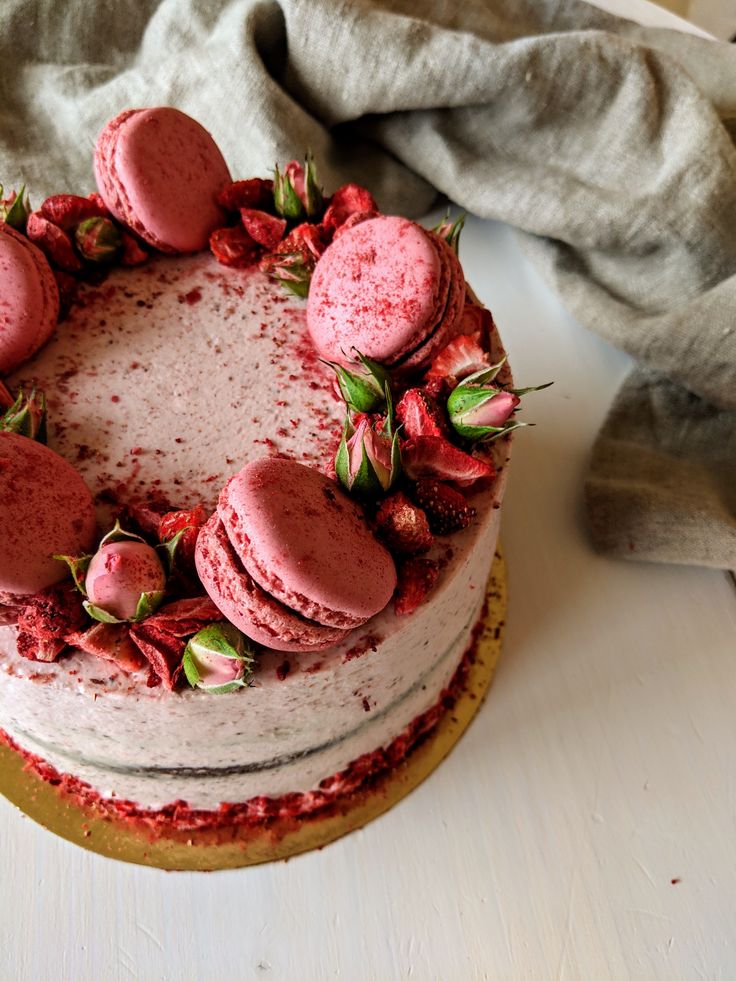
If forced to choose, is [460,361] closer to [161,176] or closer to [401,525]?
[401,525]

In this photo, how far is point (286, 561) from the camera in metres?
0.74

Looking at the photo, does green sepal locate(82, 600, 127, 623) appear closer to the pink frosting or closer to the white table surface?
the pink frosting

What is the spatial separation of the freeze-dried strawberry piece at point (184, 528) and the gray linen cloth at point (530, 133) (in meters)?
0.72

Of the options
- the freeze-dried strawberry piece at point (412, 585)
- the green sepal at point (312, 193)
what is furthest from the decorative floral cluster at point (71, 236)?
the freeze-dried strawberry piece at point (412, 585)

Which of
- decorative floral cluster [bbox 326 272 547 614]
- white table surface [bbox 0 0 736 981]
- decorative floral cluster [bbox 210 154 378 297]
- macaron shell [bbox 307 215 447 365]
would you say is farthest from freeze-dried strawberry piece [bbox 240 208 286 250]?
white table surface [bbox 0 0 736 981]

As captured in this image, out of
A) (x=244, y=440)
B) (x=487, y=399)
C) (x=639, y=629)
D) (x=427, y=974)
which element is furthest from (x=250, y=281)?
(x=427, y=974)

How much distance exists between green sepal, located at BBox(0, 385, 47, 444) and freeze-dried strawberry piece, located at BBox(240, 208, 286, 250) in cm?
35

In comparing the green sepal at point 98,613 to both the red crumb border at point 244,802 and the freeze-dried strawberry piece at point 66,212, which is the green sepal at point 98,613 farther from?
the freeze-dried strawberry piece at point 66,212

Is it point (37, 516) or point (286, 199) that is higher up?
point (286, 199)

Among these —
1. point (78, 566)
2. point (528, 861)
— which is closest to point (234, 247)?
point (78, 566)

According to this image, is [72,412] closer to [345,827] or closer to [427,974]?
[345,827]

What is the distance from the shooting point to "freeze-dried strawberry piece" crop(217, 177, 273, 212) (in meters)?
1.12

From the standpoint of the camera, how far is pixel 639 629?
4.23 feet

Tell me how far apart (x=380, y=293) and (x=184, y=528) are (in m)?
0.33
